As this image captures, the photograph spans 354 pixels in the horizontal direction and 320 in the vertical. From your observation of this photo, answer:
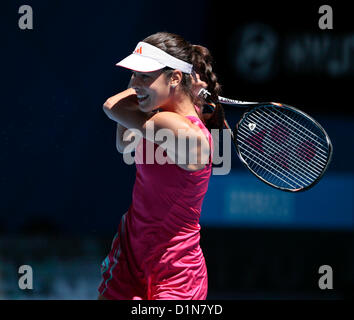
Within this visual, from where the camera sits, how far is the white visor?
2.29 m

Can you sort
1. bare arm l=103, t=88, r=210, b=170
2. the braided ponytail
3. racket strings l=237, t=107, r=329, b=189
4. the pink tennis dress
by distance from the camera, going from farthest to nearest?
racket strings l=237, t=107, r=329, b=189, the braided ponytail, the pink tennis dress, bare arm l=103, t=88, r=210, b=170

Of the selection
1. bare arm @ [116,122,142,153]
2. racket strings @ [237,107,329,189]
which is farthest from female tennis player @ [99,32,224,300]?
racket strings @ [237,107,329,189]

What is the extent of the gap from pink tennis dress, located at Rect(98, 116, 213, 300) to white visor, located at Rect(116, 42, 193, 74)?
193 millimetres

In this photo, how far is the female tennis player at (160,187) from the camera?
231 centimetres

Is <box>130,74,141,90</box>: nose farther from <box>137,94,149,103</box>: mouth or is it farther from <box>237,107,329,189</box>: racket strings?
<box>237,107,329,189</box>: racket strings

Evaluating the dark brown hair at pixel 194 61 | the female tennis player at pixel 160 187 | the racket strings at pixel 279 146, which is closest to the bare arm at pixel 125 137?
the female tennis player at pixel 160 187

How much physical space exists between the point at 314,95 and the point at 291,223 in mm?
914

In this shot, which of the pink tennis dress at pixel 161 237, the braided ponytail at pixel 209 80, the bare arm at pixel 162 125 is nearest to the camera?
the bare arm at pixel 162 125

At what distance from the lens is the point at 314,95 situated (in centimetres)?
482

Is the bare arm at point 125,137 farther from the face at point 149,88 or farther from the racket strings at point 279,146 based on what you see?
the racket strings at point 279,146

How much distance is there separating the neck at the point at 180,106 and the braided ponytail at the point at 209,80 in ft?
0.49

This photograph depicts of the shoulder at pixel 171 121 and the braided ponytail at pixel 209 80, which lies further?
the braided ponytail at pixel 209 80

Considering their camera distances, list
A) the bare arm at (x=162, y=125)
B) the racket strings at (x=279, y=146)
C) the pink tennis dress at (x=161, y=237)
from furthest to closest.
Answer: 1. the racket strings at (x=279, y=146)
2. the pink tennis dress at (x=161, y=237)
3. the bare arm at (x=162, y=125)
